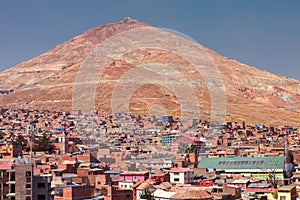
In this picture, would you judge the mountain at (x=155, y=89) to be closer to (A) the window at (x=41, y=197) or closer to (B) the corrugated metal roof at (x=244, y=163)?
(B) the corrugated metal roof at (x=244, y=163)

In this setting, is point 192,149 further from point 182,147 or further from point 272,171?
point 272,171

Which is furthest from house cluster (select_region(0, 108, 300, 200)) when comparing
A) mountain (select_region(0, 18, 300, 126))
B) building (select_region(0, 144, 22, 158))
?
mountain (select_region(0, 18, 300, 126))

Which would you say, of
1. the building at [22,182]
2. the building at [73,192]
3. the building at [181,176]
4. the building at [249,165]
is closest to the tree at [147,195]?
the building at [73,192]

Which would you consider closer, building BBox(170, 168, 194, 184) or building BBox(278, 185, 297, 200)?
building BBox(278, 185, 297, 200)

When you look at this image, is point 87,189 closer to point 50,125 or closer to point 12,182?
point 12,182

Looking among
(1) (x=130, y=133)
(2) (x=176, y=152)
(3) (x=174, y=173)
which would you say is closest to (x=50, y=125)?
(1) (x=130, y=133)

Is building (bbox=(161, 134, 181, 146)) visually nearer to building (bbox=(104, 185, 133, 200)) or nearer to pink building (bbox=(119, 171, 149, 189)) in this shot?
pink building (bbox=(119, 171, 149, 189))

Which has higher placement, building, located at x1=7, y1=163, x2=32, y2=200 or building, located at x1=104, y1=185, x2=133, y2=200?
building, located at x1=7, y1=163, x2=32, y2=200
